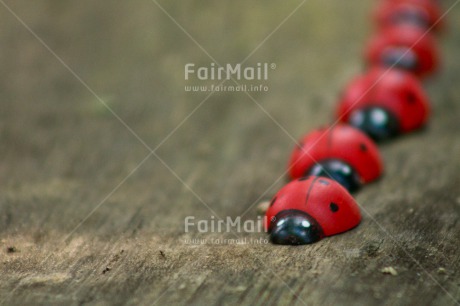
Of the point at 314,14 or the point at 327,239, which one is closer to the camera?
the point at 327,239

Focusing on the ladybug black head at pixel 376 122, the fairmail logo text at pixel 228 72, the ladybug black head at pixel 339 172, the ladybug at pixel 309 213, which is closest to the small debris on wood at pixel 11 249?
the ladybug at pixel 309 213

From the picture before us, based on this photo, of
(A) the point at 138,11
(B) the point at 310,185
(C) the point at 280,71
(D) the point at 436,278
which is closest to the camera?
(D) the point at 436,278

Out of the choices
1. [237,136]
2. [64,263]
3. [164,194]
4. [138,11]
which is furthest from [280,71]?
[64,263]

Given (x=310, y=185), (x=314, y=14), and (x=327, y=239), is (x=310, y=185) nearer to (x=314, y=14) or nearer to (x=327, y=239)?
(x=327, y=239)

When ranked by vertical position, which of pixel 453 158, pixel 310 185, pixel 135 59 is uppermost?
pixel 135 59

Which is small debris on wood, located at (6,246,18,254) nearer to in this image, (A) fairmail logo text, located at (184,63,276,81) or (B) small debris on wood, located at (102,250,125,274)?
(B) small debris on wood, located at (102,250,125,274)

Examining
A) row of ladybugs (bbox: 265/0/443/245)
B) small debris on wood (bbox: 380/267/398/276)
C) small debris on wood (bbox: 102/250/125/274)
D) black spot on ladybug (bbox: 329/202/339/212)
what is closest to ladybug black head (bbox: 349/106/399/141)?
row of ladybugs (bbox: 265/0/443/245)

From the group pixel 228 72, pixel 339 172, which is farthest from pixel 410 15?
pixel 339 172

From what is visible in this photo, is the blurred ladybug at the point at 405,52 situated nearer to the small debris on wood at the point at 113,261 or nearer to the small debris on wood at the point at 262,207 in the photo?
the small debris on wood at the point at 262,207
